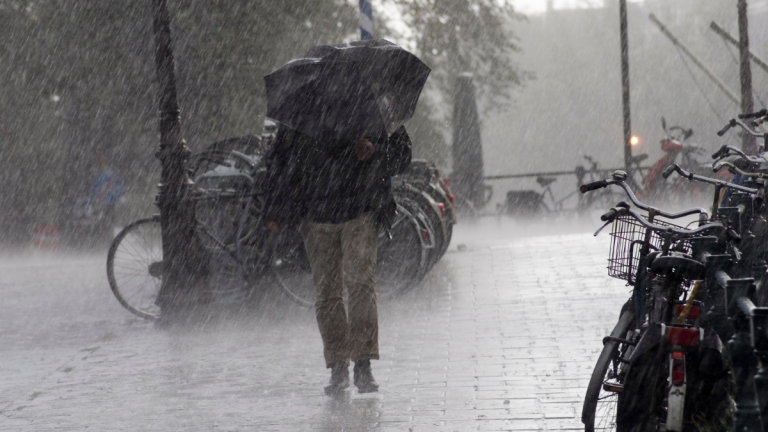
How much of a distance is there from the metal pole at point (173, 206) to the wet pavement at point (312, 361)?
37 centimetres

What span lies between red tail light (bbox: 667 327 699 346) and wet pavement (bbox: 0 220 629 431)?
140cm

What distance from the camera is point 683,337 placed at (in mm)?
3973

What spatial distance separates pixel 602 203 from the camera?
21250mm

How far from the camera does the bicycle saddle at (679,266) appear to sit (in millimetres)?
4016

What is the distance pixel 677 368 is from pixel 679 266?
0.38 metres

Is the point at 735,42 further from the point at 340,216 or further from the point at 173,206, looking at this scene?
the point at 340,216

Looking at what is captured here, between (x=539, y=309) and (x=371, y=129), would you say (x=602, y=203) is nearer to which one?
(x=539, y=309)

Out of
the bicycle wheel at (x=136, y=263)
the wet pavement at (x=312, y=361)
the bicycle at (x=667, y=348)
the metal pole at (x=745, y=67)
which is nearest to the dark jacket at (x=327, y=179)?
the wet pavement at (x=312, y=361)

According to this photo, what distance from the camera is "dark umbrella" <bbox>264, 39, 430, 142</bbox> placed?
6.22m

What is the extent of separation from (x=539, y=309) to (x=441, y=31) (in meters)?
17.8

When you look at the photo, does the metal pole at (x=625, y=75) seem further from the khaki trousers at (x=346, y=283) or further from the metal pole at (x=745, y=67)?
the khaki trousers at (x=346, y=283)

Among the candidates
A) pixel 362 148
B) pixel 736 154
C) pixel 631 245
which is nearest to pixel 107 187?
pixel 362 148

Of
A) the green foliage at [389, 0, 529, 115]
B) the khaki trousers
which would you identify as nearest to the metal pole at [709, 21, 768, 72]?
the green foliage at [389, 0, 529, 115]

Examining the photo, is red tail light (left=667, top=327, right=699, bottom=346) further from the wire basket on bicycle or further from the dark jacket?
the dark jacket
